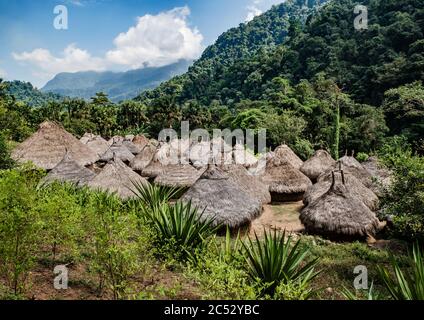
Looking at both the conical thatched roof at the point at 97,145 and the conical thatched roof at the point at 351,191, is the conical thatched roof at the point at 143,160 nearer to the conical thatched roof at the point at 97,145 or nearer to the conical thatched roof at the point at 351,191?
the conical thatched roof at the point at 97,145

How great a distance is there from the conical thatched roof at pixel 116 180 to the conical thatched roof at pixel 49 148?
18.5 ft

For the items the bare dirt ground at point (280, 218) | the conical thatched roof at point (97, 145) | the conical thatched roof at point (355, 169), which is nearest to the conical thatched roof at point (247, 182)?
the bare dirt ground at point (280, 218)

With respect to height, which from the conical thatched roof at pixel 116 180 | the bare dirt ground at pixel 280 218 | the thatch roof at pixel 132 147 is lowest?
the bare dirt ground at pixel 280 218

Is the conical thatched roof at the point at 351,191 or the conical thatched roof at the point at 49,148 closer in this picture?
the conical thatched roof at the point at 351,191

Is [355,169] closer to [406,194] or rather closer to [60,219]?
[406,194]

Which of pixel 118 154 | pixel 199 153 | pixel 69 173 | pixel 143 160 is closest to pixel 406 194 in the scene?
pixel 69 173

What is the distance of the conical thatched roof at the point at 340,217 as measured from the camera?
32.7 feet

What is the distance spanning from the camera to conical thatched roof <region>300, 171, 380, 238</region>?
998cm

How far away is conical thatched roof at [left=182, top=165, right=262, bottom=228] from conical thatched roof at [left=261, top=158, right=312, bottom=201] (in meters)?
4.91

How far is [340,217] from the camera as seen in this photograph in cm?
1012

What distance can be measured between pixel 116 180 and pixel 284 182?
7484mm

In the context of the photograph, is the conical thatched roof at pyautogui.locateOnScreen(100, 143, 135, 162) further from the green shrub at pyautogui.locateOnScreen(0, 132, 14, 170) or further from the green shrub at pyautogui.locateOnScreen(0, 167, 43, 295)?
the green shrub at pyautogui.locateOnScreen(0, 167, 43, 295)
